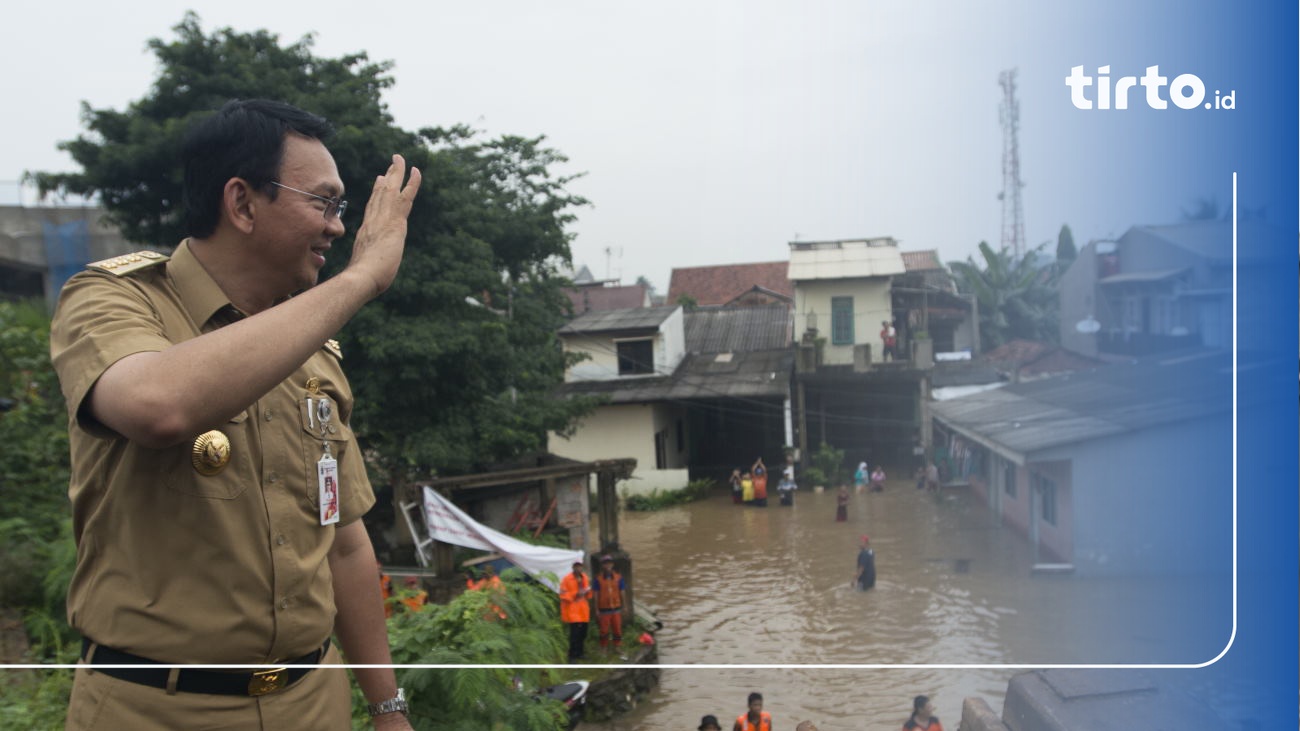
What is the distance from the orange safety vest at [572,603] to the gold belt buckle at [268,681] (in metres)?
5.71

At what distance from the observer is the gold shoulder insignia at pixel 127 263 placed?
971mm

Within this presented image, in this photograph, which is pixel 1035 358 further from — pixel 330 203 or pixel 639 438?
pixel 639 438

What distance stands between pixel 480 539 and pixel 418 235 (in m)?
3.33

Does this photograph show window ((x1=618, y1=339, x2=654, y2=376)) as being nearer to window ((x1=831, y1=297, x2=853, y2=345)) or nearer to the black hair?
window ((x1=831, y1=297, x2=853, y2=345))

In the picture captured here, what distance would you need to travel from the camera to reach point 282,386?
A: 44.0 inches

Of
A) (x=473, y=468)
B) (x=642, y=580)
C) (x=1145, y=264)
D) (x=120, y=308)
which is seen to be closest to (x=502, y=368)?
(x=473, y=468)

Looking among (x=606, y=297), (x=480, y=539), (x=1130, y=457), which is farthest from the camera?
(x=480, y=539)

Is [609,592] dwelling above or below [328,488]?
below

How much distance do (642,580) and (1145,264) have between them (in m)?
6.67

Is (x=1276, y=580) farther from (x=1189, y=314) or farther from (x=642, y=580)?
(x=642, y=580)

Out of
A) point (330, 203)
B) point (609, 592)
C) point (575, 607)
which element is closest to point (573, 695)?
point (575, 607)

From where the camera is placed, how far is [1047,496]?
7.71 ft

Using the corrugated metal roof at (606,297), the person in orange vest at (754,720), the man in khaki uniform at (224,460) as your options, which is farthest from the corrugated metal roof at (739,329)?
the man in khaki uniform at (224,460)

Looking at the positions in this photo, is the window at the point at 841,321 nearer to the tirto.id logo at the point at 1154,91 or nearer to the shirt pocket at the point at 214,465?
the tirto.id logo at the point at 1154,91
